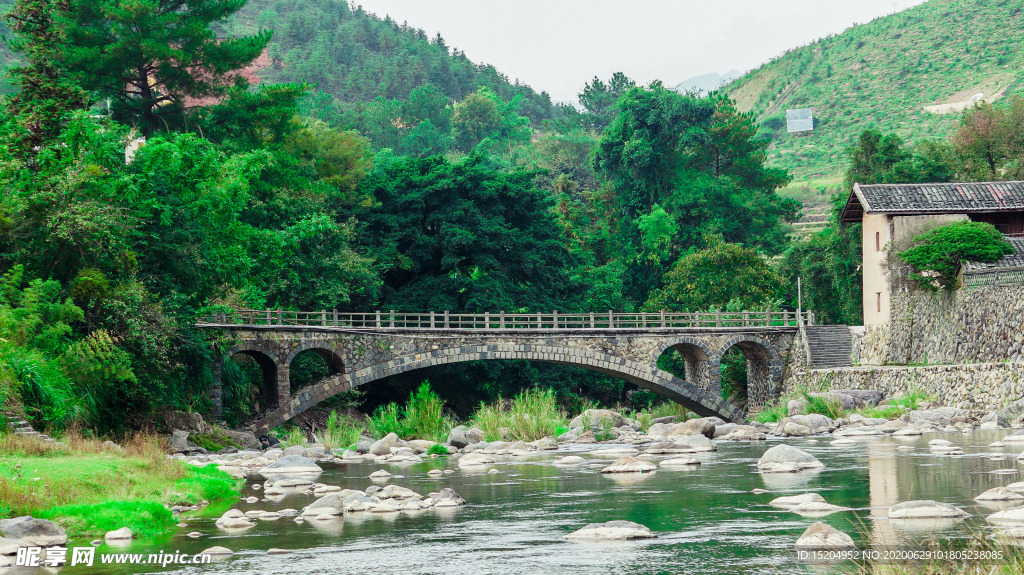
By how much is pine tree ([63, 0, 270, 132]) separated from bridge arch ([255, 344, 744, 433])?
1245 centimetres

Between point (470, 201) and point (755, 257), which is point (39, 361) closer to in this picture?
point (470, 201)

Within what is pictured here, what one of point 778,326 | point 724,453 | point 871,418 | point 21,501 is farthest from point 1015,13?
point 21,501

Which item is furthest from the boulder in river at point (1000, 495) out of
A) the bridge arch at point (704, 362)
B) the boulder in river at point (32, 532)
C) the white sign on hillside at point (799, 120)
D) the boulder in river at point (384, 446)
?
the white sign on hillside at point (799, 120)

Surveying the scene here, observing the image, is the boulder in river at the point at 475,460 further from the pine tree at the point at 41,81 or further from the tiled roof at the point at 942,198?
the tiled roof at the point at 942,198

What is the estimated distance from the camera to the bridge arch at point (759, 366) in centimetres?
4606

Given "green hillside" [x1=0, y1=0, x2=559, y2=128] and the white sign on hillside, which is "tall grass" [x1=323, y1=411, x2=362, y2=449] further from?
"green hillside" [x1=0, y1=0, x2=559, y2=128]

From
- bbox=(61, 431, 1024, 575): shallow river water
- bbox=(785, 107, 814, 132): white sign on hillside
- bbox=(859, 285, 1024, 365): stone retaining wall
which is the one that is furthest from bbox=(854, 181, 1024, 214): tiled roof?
bbox=(785, 107, 814, 132): white sign on hillside

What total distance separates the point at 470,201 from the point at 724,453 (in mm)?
27486

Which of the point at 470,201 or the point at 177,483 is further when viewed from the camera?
the point at 470,201

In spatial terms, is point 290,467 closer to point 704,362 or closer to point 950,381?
point 950,381

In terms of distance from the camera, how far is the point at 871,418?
31672 millimetres

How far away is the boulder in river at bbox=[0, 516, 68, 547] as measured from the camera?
13.1 m

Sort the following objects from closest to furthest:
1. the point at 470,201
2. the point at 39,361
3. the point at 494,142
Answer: the point at 39,361 < the point at 470,201 < the point at 494,142

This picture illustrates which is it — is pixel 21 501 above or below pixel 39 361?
below
